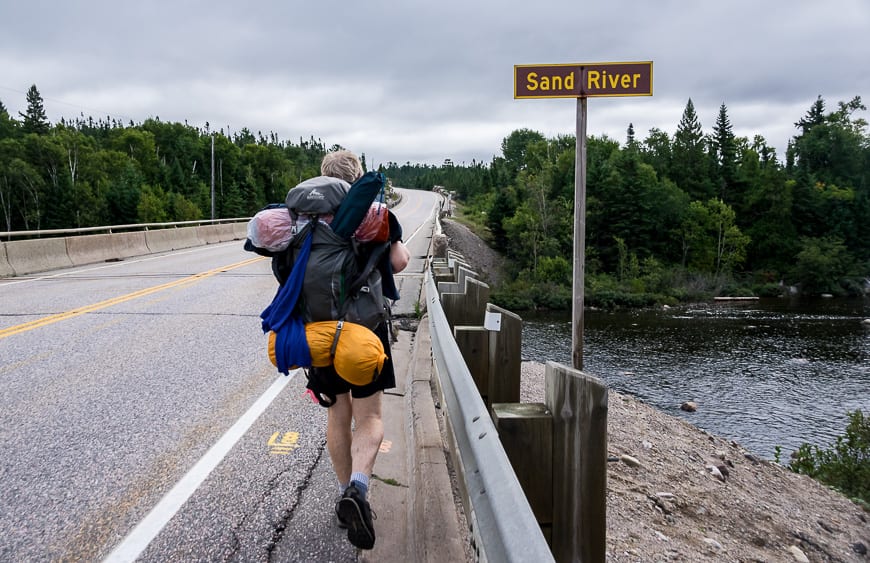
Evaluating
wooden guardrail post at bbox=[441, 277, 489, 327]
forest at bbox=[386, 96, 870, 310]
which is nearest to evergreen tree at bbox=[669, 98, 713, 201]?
forest at bbox=[386, 96, 870, 310]

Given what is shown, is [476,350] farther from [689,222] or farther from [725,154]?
[725,154]

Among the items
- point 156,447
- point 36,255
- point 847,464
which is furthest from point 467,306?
point 36,255

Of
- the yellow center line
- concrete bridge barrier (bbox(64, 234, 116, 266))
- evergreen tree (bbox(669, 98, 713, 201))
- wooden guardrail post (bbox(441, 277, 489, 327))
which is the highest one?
evergreen tree (bbox(669, 98, 713, 201))

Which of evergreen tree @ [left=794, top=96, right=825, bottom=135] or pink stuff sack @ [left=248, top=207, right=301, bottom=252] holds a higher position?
evergreen tree @ [left=794, top=96, right=825, bottom=135]

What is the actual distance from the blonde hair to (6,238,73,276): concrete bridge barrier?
50.3 feet

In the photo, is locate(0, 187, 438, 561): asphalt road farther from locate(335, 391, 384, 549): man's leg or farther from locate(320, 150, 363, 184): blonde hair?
locate(320, 150, 363, 184): blonde hair

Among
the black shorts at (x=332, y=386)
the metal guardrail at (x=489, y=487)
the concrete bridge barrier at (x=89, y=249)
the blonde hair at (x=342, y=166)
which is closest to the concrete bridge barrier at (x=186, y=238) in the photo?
the concrete bridge barrier at (x=89, y=249)

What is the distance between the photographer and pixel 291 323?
2799 mm

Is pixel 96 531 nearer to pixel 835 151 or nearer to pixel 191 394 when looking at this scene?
pixel 191 394

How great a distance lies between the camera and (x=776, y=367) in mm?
25672

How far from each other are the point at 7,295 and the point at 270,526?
10893 millimetres

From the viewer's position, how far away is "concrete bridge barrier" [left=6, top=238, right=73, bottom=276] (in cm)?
1543

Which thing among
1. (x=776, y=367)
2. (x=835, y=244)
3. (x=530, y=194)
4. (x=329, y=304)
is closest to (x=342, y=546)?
(x=329, y=304)

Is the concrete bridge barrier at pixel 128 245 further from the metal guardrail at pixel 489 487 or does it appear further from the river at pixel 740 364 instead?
the metal guardrail at pixel 489 487
